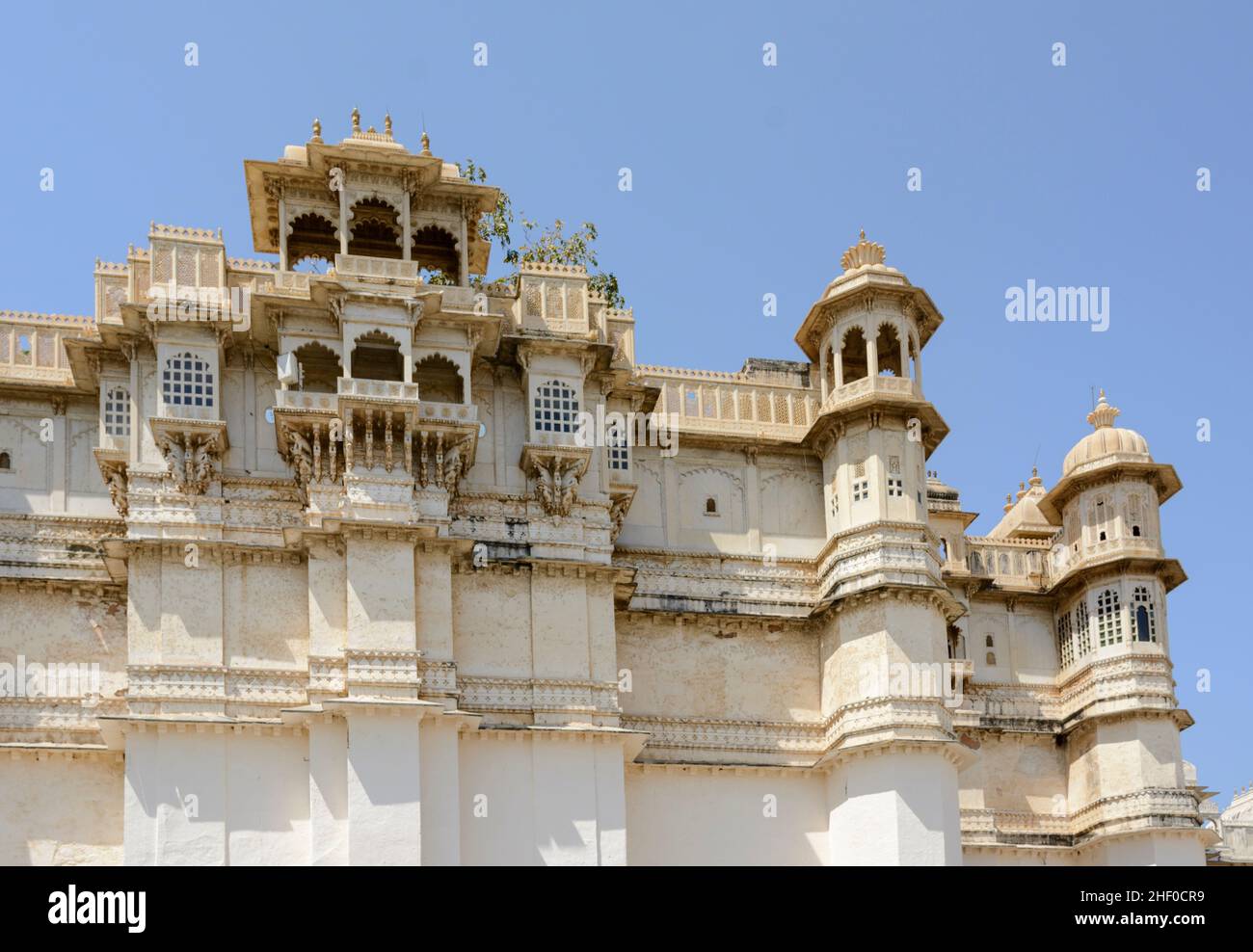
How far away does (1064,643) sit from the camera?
45.2 metres


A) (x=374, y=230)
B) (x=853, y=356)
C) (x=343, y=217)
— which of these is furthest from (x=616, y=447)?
(x=343, y=217)

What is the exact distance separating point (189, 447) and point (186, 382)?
1.24 meters

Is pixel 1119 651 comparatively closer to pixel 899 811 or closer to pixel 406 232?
pixel 899 811

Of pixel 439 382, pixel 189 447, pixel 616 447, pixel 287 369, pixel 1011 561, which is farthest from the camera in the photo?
pixel 1011 561

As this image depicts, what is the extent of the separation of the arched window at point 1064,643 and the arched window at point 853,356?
8032 mm

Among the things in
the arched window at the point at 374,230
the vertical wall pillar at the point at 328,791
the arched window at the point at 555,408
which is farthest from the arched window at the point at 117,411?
the arched window at the point at 555,408

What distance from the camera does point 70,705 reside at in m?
36.0

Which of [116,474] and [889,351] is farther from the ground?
[889,351]

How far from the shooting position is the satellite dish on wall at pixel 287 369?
37.0 meters

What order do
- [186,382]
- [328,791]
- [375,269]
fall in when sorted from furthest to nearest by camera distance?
[375,269], [186,382], [328,791]

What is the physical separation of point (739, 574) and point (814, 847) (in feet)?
18.2

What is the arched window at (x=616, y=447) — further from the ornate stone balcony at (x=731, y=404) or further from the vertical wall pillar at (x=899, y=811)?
the vertical wall pillar at (x=899, y=811)

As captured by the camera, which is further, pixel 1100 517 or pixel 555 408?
pixel 1100 517

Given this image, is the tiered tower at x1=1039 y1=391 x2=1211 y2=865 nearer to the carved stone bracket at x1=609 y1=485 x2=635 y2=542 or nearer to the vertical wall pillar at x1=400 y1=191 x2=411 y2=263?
the carved stone bracket at x1=609 y1=485 x2=635 y2=542
